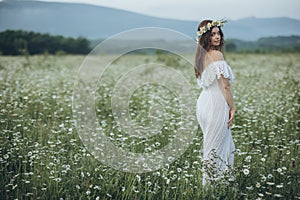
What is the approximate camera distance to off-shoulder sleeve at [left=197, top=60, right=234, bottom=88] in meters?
3.47

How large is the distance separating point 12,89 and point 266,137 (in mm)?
5243

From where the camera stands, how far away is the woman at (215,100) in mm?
3564

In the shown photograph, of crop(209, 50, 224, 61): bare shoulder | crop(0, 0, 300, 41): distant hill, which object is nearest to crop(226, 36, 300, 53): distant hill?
crop(0, 0, 300, 41): distant hill

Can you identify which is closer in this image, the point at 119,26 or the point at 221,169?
the point at 221,169

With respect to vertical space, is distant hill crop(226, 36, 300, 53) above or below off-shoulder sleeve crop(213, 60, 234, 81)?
above

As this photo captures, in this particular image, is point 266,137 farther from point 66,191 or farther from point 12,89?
point 12,89

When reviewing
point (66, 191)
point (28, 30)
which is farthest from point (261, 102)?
point (28, 30)

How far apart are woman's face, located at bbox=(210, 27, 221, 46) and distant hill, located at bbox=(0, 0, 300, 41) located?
35.8ft

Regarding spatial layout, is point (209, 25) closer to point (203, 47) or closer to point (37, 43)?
point (203, 47)

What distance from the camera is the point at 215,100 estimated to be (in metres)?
3.62

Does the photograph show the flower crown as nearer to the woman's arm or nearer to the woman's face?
the woman's face

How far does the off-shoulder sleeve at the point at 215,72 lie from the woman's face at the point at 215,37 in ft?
0.79

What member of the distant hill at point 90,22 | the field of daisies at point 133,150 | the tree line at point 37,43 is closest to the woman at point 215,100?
the field of daisies at point 133,150

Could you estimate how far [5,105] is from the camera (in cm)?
572
